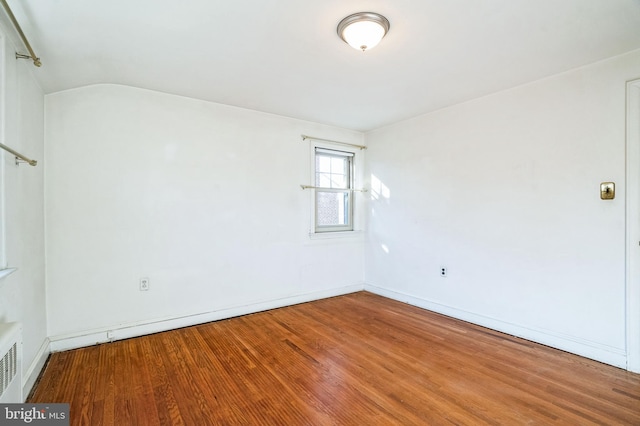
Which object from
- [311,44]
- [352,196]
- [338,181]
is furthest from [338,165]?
[311,44]

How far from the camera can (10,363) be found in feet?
4.60

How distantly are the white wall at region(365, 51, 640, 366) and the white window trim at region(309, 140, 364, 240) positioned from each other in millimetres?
659

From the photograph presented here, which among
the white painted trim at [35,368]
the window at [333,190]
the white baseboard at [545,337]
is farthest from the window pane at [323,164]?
the white painted trim at [35,368]

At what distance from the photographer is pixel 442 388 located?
1.97m

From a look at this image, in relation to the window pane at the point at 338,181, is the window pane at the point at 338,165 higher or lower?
higher

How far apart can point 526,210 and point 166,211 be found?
3.43m

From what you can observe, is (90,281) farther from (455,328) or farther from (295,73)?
(455,328)

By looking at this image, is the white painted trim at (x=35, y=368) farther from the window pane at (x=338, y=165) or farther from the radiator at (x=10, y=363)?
the window pane at (x=338, y=165)

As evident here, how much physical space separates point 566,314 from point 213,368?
114 inches

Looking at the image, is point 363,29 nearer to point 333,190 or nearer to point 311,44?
point 311,44

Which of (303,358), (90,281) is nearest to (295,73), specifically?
(303,358)

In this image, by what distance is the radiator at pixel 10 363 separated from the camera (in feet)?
4.35

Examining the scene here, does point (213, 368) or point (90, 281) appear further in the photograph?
point (90, 281)

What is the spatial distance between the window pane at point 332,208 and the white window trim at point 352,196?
0.36 feet
